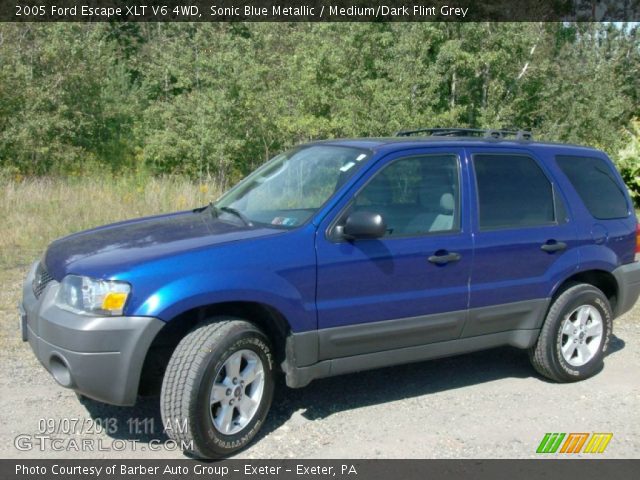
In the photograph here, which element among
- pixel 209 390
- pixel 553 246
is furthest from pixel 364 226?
pixel 553 246

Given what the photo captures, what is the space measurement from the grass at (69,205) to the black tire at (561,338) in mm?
6383

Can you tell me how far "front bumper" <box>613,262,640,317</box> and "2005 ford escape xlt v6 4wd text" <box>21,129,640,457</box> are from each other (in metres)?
0.02

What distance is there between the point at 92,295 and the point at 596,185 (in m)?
4.20

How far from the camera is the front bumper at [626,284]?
6.33 m

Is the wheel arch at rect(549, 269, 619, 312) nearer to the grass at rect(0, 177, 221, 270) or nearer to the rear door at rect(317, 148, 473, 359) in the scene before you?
the rear door at rect(317, 148, 473, 359)

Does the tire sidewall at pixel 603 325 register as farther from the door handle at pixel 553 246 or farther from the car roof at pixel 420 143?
the car roof at pixel 420 143

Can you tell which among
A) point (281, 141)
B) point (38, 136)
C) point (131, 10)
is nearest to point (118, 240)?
point (281, 141)

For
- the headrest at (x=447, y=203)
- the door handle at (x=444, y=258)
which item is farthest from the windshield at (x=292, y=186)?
the door handle at (x=444, y=258)

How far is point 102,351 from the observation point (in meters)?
4.22

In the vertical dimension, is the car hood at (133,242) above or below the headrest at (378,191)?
below

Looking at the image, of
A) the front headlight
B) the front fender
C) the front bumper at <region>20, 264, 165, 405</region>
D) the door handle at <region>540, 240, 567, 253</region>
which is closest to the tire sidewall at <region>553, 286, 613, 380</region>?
the door handle at <region>540, 240, 567, 253</region>

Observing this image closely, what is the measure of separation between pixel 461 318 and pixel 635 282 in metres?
1.97

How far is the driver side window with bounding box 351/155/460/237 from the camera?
205 inches
